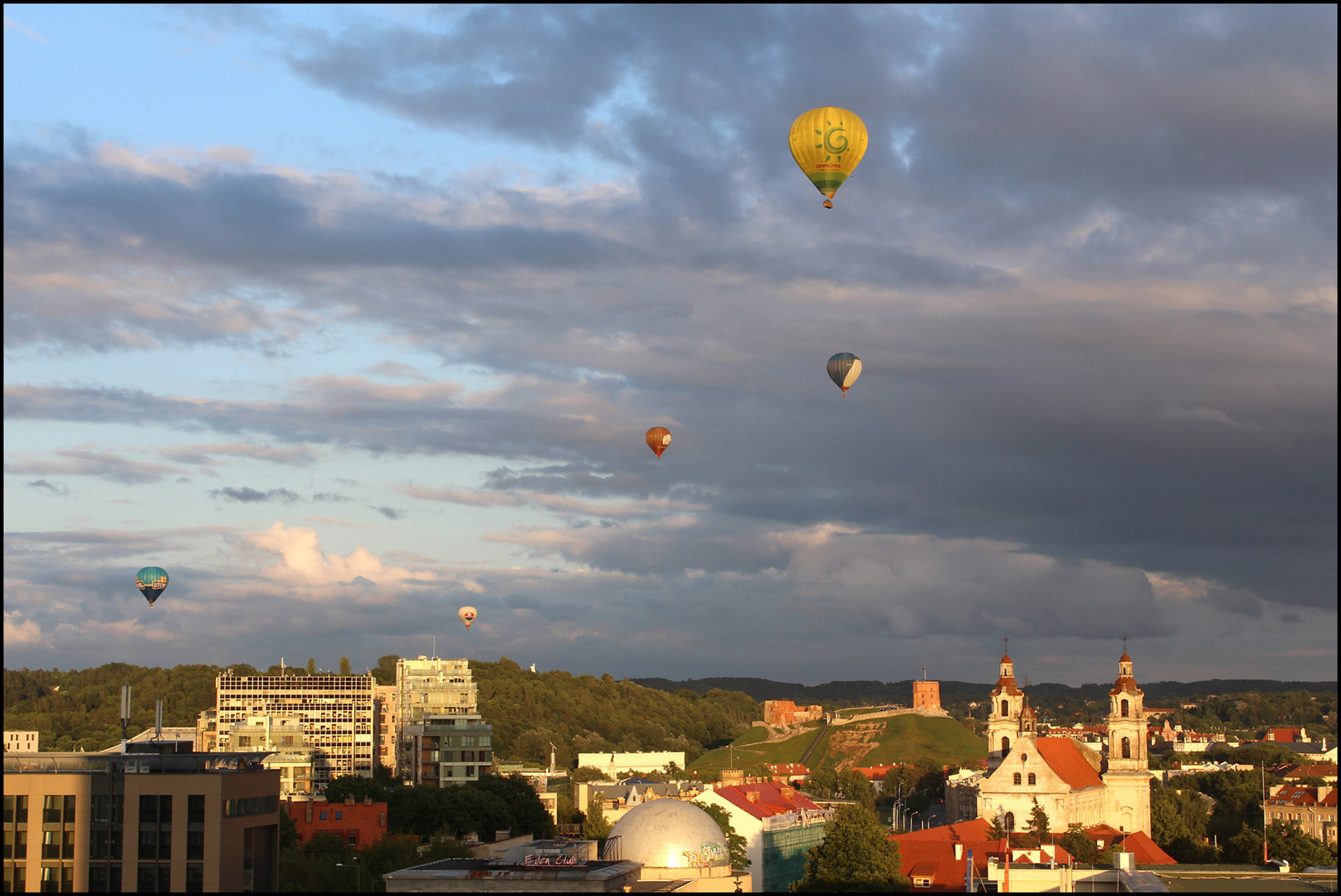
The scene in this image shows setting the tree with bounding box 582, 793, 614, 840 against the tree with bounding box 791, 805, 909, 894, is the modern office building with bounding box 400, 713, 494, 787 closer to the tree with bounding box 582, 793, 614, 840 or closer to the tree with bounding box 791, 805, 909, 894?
the tree with bounding box 582, 793, 614, 840

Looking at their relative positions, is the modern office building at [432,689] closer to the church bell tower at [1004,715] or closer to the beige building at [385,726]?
the beige building at [385,726]

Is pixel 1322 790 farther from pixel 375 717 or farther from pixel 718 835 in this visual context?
pixel 375 717

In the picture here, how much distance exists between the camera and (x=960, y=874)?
387 feet

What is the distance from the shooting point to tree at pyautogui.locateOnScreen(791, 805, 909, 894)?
341 ft

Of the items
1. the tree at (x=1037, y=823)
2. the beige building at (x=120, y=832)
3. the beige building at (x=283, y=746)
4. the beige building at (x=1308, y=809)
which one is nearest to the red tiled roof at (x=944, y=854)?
the tree at (x=1037, y=823)

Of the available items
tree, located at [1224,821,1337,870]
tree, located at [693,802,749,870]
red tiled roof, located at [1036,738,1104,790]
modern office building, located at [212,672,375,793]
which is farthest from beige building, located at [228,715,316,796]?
tree, located at [1224,821,1337,870]

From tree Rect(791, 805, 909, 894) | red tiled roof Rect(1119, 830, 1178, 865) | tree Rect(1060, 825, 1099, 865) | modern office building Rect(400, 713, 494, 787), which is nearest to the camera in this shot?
tree Rect(791, 805, 909, 894)

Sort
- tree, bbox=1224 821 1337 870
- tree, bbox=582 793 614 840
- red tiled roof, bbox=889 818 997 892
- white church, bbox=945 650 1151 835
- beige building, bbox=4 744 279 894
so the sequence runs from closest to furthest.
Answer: beige building, bbox=4 744 279 894 < tree, bbox=1224 821 1337 870 < red tiled roof, bbox=889 818 997 892 < tree, bbox=582 793 614 840 < white church, bbox=945 650 1151 835

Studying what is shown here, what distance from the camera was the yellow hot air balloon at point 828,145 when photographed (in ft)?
275

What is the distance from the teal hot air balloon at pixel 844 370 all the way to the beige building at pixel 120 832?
51.2m

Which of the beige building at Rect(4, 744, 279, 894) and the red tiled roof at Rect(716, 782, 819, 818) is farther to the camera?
the red tiled roof at Rect(716, 782, 819, 818)

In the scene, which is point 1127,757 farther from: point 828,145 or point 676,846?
point 828,145

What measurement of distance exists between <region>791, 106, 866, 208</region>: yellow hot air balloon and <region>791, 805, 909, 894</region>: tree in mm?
48815

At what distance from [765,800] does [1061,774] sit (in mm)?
31550
